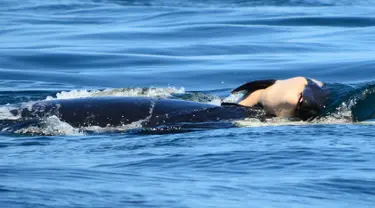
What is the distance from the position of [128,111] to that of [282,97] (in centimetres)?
147

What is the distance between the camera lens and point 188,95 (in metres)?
13.5

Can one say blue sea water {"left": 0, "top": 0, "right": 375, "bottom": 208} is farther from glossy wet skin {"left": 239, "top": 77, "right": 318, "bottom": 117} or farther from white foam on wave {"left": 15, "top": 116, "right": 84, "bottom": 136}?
glossy wet skin {"left": 239, "top": 77, "right": 318, "bottom": 117}

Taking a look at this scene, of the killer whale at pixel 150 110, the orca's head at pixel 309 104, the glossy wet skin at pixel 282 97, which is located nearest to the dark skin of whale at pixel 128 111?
the killer whale at pixel 150 110

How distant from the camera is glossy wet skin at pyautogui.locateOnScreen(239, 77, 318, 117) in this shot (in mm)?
10891

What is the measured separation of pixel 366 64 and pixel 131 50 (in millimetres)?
4885

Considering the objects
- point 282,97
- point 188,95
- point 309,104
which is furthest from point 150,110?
point 188,95

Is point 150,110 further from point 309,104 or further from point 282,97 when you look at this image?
point 309,104

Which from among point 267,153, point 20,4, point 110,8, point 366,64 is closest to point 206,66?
point 366,64

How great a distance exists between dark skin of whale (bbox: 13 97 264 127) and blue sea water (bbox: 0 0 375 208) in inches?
7.9

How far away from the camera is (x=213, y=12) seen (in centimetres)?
3069

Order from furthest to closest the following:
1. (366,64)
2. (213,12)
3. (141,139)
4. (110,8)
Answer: (110,8) → (213,12) → (366,64) → (141,139)

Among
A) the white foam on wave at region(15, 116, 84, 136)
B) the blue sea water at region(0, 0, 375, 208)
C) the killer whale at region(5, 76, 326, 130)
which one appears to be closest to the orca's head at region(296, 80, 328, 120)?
the killer whale at region(5, 76, 326, 130)

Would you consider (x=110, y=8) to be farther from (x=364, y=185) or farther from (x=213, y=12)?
(x=364, y=185)

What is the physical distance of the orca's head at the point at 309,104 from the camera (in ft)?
35.6
